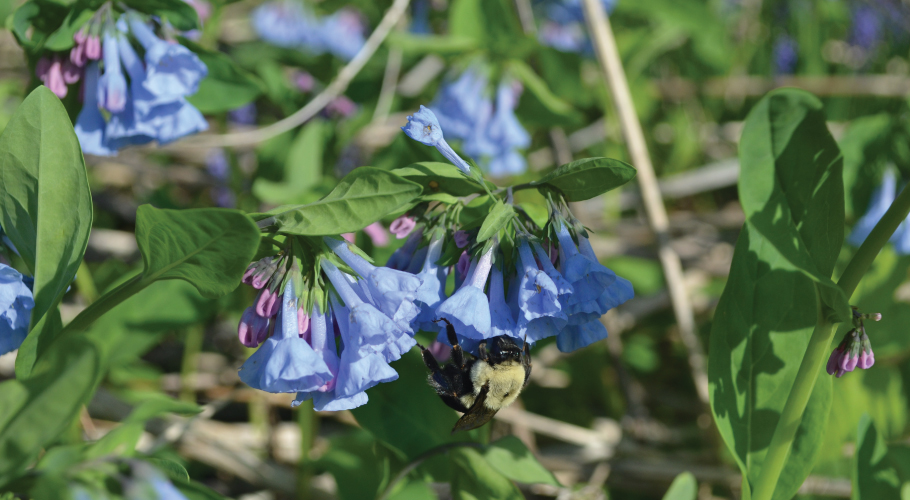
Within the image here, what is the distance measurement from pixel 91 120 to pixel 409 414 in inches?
38.8

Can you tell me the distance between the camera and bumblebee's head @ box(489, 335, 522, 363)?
1.32m

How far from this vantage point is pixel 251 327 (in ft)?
3.67

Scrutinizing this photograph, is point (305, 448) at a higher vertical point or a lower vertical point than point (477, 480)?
lower

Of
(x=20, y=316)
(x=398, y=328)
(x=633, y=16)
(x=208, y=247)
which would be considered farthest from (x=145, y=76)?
(x=633, y=16)

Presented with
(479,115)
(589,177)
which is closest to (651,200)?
(479,115)

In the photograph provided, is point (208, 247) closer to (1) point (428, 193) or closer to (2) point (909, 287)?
(1) point (428, 193)

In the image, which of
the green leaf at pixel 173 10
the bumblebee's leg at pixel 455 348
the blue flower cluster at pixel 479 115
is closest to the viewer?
the bumblebee's leg at pixel 455 348

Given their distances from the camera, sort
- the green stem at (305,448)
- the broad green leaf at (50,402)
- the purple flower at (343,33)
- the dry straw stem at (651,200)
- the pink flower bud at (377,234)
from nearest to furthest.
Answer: the broad green leaf at (50,402) < the pink flower bud at (377,234) < the green stem at (305,448) < the dry straw stem at (651,200) < the purple flower at (343,33)

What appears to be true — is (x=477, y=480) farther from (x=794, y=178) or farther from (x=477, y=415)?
(x=794, y=178)

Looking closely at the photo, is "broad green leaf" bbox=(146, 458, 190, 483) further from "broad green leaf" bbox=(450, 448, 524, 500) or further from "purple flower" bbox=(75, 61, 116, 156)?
"purple flower" bbox=(75, 61, 116, 156)

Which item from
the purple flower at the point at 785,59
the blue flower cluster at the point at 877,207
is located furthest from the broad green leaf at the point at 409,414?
the purple flower at the point at 785,59

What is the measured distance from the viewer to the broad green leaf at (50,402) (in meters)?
0.75

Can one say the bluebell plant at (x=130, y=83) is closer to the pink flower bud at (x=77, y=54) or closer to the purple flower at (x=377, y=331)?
the pink flower bud at (x=77, y=54)

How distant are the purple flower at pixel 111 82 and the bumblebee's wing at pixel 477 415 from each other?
0.99 metres
